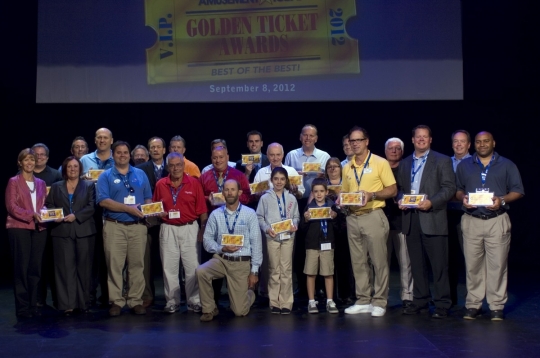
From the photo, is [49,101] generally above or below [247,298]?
above

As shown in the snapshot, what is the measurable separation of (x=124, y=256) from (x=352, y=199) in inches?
83.9

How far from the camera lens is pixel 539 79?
903 cm

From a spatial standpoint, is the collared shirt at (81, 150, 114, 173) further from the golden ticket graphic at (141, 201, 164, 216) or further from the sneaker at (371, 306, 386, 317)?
the sneaker at (371, 306, 386, 317)

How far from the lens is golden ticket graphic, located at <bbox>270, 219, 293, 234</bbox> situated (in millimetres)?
6152

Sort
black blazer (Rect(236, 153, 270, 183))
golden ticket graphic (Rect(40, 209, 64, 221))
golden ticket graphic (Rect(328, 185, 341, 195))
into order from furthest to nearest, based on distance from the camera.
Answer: black blazer (Rect(236, 153, 270, 183)) → golden ticket graphic (Rect(328, 185, 341, 195)) → golden ticket graphic (Rect(40, 209, 64, 221))

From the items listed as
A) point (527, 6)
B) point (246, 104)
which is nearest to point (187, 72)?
point (246, 104)

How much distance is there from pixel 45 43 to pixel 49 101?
681 mm

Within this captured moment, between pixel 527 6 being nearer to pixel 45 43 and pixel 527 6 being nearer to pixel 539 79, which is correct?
pixel 539 79

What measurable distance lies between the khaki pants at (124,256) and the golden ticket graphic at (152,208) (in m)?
0.28

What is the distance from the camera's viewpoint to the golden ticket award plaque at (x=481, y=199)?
18.5ft

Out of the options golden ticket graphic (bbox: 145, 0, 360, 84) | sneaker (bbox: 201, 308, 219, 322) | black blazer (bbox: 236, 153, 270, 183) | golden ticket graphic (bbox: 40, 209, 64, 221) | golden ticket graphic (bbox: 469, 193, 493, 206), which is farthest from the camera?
golden ticket graphic (bbox: 145, 0, 360, 84)

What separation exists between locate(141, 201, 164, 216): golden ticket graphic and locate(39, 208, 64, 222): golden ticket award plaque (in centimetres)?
72

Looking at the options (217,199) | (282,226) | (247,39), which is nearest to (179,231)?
(217,199)

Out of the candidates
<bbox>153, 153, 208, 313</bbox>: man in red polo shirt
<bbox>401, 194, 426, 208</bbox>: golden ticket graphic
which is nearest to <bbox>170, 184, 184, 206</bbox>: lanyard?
<bbox>153, 153, 208, 313</bbox>: man in red polo shirt
